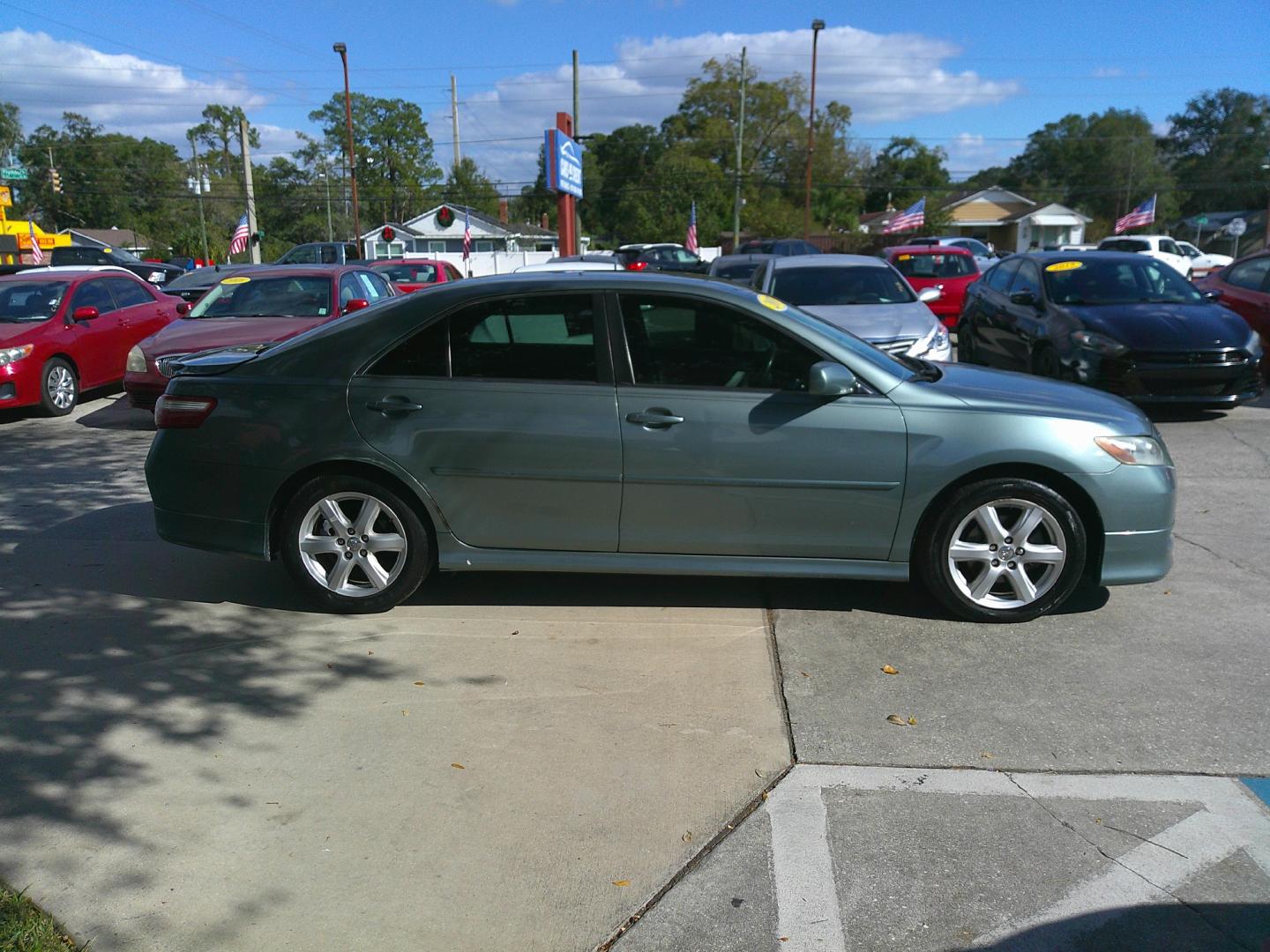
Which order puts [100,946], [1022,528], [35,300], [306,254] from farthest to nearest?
[306,254] < [35,300] < [1022,528] < [100,946]

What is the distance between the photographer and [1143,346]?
9.38 m

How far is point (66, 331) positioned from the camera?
11133mm

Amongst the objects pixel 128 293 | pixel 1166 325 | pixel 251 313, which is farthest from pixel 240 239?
pixel 1166 325

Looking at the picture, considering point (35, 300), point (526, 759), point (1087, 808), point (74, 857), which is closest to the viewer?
point (74, 857)

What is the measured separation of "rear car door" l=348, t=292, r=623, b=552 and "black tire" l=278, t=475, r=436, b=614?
20cm

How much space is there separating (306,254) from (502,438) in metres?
30.7

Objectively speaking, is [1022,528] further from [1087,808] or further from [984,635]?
Answer: [1087,808]

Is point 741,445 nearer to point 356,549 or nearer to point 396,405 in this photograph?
point 396,405

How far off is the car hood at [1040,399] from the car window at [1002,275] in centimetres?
717

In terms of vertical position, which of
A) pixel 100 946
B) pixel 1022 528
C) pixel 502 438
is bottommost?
pixel 100 946

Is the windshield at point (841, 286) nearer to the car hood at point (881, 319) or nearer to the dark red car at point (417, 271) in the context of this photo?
the car hood at point (881, 319)

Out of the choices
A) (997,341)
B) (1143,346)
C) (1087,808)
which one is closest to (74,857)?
(1087,808)

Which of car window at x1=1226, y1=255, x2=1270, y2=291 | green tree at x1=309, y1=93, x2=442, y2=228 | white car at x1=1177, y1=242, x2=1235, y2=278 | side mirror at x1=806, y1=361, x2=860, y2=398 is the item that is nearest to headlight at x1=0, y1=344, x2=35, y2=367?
side mirror at x1=806, y1=361, x2=860, y2=398

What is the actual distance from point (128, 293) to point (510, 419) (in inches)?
386
